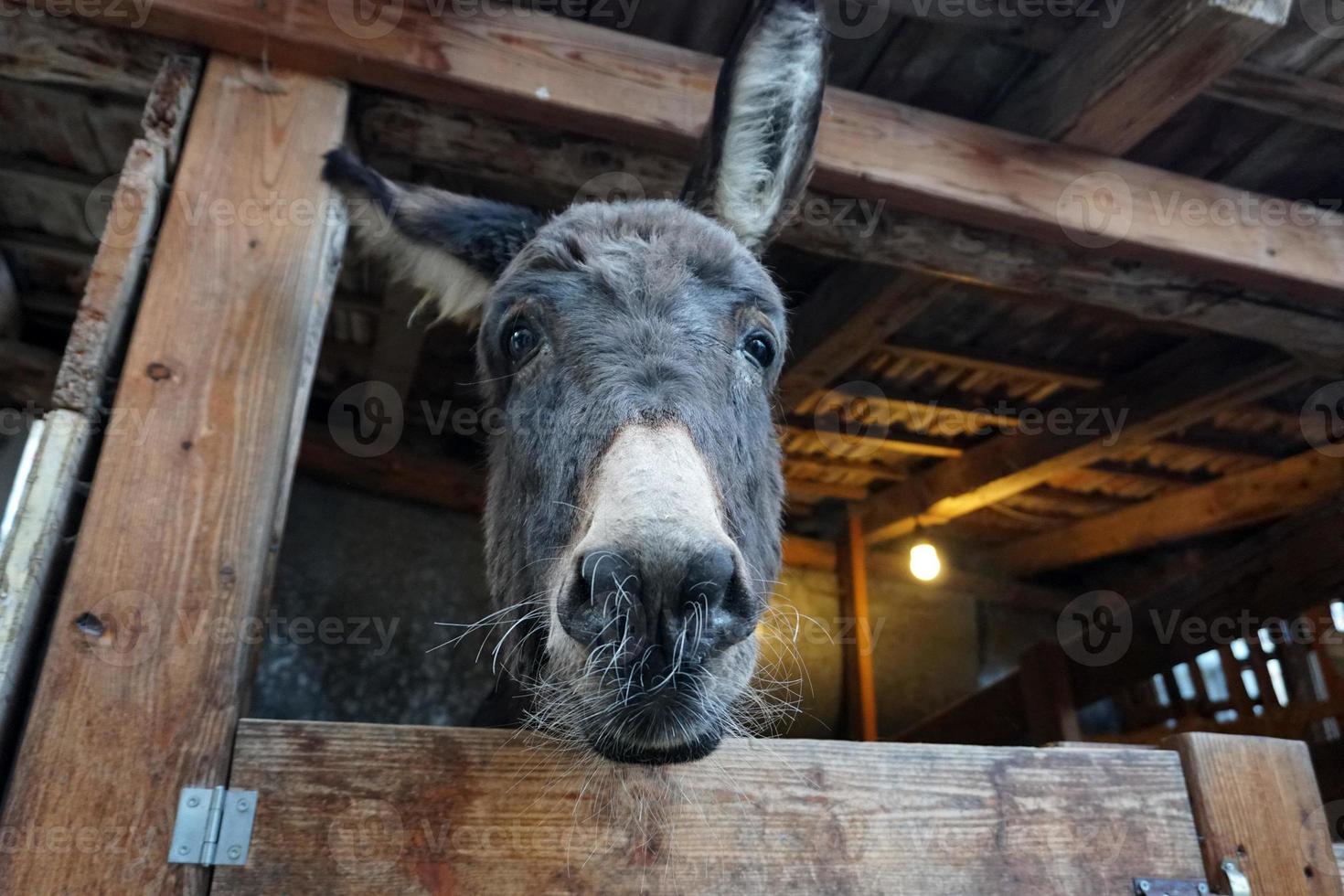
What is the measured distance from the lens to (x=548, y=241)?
245 centimetres

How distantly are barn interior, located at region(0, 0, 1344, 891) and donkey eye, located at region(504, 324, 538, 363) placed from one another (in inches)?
19.7

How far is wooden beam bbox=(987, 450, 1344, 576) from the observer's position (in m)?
6.40

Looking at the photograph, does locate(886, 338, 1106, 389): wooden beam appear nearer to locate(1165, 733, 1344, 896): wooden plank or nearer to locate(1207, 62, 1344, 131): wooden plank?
locate(1207, 62, 1344, 131): wooden plank

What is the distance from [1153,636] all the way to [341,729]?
16.0 ft

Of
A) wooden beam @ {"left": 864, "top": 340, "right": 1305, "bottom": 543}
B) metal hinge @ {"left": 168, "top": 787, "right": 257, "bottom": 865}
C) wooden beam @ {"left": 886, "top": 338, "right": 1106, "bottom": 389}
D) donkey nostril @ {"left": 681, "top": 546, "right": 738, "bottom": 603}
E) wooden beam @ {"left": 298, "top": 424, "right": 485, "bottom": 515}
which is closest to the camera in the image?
donkey nostril @ {"left": 681, "top": 546, "right": 738, "bottom": 603}

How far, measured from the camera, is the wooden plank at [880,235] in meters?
2.93

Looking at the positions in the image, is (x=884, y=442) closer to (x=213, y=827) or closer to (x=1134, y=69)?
(x=1134, y=69)

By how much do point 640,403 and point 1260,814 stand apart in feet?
6.08

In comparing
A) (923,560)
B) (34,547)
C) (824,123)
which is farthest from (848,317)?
Answer: (923,560)

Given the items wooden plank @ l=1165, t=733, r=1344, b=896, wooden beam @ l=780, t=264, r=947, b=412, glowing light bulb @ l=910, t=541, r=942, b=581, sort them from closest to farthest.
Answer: wooden plank @ l=1165, t=733, r=1344, b=896 → wooden beam @ l=780, t=264, r=947, b=412 → glowing light bulb @ l=910, t=541, r=942, b=581

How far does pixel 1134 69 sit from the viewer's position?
2.85 m

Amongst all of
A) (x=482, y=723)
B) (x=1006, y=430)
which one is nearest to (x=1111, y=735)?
(x=1006, y=430)

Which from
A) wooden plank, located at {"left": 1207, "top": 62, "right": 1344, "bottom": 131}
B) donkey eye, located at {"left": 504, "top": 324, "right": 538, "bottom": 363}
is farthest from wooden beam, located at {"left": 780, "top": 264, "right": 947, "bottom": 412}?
donkey eye, located at {"left": 504, "top": 324, "right": 538, "bottom": 363}

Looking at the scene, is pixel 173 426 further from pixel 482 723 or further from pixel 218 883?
pixel 482 723
